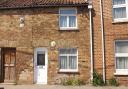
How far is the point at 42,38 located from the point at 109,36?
14.9 feet

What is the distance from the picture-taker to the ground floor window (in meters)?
19.9

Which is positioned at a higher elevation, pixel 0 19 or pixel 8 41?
pixel 0 19

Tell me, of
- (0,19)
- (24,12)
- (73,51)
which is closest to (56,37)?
(73,51)

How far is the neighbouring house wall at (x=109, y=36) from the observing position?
19.9 metres

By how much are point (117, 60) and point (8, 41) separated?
7.59m

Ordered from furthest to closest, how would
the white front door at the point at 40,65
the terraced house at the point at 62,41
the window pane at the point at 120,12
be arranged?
1. the white front door at the point at 40,65
2. the window pane at the point at 120,12
3. the terraced house at the point at 62,41

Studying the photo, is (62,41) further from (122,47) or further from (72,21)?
(122,47)

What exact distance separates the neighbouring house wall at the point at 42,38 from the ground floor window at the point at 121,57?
1.92 m

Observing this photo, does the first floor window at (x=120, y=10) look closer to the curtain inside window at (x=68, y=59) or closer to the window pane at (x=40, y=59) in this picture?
the curtain inside window at (x=68, y=59)

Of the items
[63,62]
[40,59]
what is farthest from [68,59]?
[40,59]

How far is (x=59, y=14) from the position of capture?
2084cm

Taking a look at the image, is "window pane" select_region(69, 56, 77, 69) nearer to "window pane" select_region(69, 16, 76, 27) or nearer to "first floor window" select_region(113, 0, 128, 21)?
"window pane" select_region(69, 16, 76, 27)

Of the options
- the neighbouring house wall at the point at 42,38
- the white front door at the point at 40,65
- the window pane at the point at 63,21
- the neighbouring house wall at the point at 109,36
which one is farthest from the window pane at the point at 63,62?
the window pane at the point at 63,21

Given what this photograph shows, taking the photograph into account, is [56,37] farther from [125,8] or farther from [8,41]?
[125,8]
